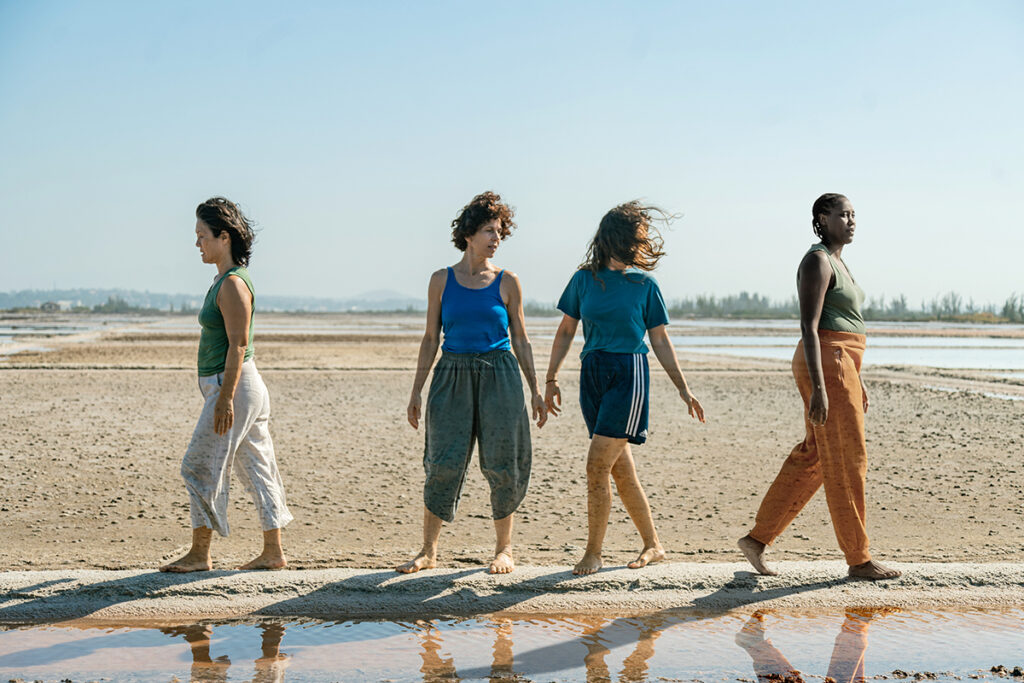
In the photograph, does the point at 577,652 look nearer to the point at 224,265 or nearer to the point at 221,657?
the point at 221,657

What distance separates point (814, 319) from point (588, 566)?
156 cm

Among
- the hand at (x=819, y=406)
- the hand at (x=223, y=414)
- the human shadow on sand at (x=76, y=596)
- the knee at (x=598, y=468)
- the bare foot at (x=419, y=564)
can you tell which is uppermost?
the hand at (x=819, y=406)

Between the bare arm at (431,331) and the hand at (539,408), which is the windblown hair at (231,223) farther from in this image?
the hand at (539,408)

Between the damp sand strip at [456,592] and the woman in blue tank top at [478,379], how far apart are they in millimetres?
275

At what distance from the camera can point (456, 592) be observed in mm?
4480

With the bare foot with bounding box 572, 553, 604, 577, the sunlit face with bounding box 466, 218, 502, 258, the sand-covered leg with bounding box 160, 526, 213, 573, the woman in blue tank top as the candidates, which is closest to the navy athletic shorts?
the woman in blue tank top

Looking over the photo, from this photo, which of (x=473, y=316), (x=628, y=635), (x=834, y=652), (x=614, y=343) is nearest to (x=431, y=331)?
(x=473, y=316)

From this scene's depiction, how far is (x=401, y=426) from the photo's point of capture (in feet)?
39.6

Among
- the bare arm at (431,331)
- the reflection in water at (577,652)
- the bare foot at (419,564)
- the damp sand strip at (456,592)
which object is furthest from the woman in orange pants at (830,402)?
the bare arm at (431,331)

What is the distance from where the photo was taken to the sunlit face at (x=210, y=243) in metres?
4.67

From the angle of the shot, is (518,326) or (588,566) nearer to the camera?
(588,566)

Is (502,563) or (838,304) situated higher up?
(838,304)

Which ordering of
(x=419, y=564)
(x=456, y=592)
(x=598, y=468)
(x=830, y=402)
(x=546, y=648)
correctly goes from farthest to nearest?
(x=419, y=564), (x=598, y=468), (x=830, y=402), (x=456, y=592), (x=546, y=648)

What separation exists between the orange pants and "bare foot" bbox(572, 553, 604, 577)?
788mm
